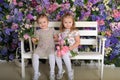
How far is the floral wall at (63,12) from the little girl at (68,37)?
0.51m

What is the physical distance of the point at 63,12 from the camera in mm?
4457

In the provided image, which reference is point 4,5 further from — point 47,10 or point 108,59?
point 108,59

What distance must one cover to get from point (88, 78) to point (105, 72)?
1.35ft

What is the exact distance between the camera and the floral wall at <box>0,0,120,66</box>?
4430 millimetres

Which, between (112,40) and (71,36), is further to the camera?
(112,40)

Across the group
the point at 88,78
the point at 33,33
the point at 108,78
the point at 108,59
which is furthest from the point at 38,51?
the point at 108,59

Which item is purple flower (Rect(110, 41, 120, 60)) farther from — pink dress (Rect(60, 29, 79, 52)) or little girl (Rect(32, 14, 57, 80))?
little girl (Rect(32, 14, 57, 80))

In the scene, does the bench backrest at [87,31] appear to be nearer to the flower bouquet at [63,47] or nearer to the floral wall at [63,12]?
the floral wall at [63,12]

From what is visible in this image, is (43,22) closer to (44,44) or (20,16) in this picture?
(44,44)

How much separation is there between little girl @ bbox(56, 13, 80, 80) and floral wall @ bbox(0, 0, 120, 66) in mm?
506

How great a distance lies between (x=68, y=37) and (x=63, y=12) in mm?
665

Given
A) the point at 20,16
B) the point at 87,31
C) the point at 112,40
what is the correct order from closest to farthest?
the point at 87,31, the point at 20,16, the point at 112,40

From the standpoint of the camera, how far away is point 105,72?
14.0ft

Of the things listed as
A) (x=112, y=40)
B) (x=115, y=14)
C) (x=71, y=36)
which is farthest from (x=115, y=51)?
(x=71, y=36)
